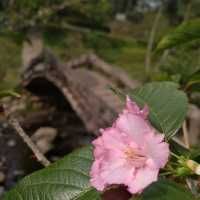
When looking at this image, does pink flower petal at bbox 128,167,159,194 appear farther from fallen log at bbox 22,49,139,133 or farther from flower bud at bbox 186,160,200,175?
fallen log at bbox 22,49,139,133

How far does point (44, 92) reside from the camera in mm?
8227

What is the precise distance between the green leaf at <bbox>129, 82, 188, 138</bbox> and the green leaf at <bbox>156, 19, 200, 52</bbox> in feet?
0.48

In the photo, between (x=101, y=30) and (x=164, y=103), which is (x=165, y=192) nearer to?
(x=164, y=103)

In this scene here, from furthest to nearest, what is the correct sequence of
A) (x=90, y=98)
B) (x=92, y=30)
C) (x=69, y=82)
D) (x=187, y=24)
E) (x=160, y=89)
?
(x=92, y=30) < (x=69, y=82) < (x=90, y=98) < (x=187, y=24) < (x=160, y=89)

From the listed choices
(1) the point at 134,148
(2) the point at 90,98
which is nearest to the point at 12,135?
(2) the point at 90,98

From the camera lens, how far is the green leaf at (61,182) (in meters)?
0.70

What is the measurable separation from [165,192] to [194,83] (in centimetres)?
44

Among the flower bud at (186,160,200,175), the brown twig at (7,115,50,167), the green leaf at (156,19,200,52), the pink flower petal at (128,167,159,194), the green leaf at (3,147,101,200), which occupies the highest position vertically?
the green leaf at (156,19,200,52)

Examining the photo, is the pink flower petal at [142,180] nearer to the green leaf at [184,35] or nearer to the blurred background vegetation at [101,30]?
the green leaf at [184,35]

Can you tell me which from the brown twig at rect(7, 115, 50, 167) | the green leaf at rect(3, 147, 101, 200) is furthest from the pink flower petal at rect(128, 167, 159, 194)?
the brown twig at rect(7, 115, 50, 167)

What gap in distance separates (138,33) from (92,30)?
Answer: 5.52 m

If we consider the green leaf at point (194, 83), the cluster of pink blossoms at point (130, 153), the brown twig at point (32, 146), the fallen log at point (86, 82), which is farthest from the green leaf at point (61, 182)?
the fallen log at point (86, 82)

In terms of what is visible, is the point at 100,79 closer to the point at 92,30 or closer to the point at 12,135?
the point at 12,135

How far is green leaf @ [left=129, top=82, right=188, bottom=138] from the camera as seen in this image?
0.75 meters
